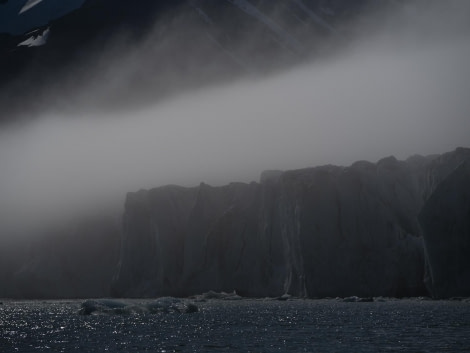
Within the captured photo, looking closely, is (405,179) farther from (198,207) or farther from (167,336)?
(167,336)

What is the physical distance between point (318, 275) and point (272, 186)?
49.1ft

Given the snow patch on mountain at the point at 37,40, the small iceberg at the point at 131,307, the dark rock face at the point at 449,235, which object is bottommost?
the small iceberg at the point at 131,307

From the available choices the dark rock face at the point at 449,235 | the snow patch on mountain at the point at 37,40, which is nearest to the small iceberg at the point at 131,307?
the dark rock face at the point at 449,235

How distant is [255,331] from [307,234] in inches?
1117

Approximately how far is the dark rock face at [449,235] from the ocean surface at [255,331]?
1.74 m

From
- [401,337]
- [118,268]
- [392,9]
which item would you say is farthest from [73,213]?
[392,9]

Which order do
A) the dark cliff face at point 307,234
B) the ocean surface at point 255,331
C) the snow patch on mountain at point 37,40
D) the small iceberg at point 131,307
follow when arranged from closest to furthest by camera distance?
the ocean surface at point 255,331
the small iceberg at point 131,307
the dark cliff face at point 307,234
the snow patch on mountain at point 37,40

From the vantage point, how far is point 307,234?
64938 mm

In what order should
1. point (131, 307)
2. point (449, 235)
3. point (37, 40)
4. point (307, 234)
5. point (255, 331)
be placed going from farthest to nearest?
point (37, 40) < point (307, 234) < point (449, 235) < point (131, 307) < point (255, 331)

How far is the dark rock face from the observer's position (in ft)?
179

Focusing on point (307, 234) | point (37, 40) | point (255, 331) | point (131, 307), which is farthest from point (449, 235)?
point (37, 40)

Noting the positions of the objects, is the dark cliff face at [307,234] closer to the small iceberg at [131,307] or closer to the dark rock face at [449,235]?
the dark rock face at [449,235]

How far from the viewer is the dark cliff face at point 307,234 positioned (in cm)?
5722

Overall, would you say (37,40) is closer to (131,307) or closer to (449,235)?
(131,307)
